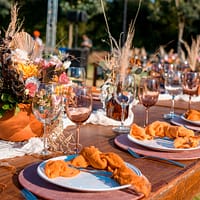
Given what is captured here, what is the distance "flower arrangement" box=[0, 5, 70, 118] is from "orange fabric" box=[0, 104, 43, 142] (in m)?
0.02

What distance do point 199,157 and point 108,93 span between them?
2.36 feet

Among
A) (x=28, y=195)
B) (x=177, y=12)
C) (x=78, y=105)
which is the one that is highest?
(x=177, y=12)

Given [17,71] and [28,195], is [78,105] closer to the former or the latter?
[17,71]

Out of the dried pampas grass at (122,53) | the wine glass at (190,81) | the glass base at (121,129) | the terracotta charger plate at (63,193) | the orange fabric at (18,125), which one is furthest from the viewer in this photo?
the wine glass at (190,81)

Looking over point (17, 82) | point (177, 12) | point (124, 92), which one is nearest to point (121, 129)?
point (124, 92)

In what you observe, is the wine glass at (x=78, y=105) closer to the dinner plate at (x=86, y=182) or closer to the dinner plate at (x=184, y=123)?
the dinner plate at (x=86, y=182)

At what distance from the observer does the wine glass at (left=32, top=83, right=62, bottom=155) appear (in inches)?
A: 42.2

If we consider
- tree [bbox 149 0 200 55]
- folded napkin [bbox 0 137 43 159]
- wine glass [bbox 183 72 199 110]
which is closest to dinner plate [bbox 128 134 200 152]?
folded napkin [bbox 0 137 43 159]

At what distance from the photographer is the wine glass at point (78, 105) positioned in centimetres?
113

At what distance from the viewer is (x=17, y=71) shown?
1.17 m

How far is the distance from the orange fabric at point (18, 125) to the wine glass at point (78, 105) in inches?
5.7

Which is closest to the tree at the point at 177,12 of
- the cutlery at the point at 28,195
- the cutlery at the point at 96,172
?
the cutlery at the point at 96,172

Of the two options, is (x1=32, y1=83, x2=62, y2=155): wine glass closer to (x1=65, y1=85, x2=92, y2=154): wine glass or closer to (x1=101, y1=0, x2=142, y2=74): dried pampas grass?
(x1=65, y1=85, x2=92, y2=154): wine glass

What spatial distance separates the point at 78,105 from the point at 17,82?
0.19 metres
